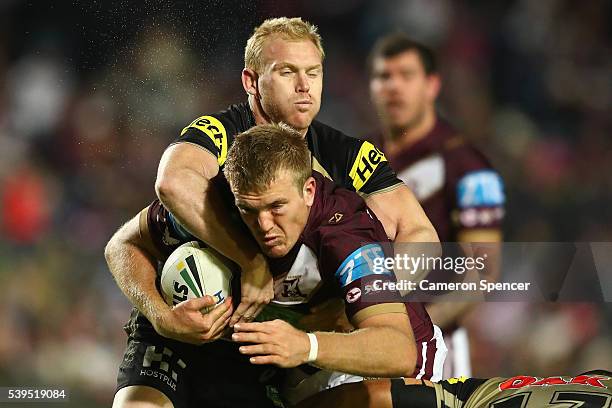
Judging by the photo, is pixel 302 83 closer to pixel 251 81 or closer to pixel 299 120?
pixel 299 120

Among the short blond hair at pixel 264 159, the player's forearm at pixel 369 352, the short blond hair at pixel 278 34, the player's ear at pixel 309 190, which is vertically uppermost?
the short blond hair at pixel 278 34

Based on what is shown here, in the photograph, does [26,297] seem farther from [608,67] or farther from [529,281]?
[608,67]

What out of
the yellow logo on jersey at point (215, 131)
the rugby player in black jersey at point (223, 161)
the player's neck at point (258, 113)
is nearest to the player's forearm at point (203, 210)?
the rugby player in black jersey at point (223, 161)

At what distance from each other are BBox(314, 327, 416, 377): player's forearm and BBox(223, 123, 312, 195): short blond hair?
0.46 meters

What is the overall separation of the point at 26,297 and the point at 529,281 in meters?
2.39

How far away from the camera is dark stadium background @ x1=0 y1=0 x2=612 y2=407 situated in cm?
398

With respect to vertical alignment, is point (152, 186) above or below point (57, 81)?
below

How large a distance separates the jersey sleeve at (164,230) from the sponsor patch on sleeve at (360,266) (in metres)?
0.58

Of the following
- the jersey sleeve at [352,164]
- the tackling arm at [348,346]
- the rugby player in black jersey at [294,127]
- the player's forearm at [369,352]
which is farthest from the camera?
the jersey sleeve at [352,164]

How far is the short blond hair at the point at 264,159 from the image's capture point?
7.77 ft

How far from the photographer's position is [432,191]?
395 cm

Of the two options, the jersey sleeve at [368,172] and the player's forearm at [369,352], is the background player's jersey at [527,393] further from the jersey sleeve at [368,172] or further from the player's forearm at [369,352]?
the jersey sleeve at [368,172]

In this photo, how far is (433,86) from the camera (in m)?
3.96

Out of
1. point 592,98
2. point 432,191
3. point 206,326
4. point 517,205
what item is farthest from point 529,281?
point 206,326
